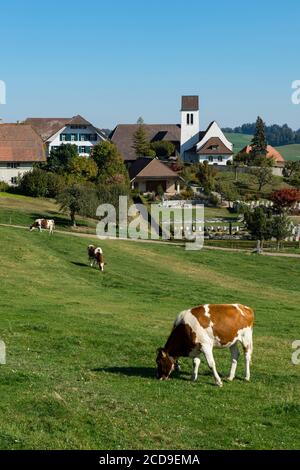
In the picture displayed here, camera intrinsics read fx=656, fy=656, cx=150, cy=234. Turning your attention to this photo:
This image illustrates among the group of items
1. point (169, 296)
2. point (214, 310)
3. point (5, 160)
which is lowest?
point (169, 296)

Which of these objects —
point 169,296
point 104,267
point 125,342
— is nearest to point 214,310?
point 125,342

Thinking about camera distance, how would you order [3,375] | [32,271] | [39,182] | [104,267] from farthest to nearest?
[39,182] → [104,267] → [32,271] → [3,375]

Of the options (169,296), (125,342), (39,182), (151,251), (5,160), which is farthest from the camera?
(5,160)

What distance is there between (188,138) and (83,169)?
1644 inches

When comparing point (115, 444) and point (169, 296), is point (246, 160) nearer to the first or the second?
point (169, 296)

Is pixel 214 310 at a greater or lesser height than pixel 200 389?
greater

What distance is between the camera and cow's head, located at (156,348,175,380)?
51.5 feet

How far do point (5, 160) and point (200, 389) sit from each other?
75789 mm

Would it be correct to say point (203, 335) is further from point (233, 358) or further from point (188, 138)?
point (188, 138)

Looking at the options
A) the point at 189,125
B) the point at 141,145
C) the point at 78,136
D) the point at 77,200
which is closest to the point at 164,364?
the point at 77,200

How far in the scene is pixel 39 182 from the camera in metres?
79.6

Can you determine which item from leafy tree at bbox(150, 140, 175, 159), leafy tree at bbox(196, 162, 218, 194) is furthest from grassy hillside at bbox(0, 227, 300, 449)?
leafy tree at bbox(150, 140, 175, 159)

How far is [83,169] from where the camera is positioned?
3479 inches

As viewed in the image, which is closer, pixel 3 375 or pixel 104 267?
pixel 3 375
